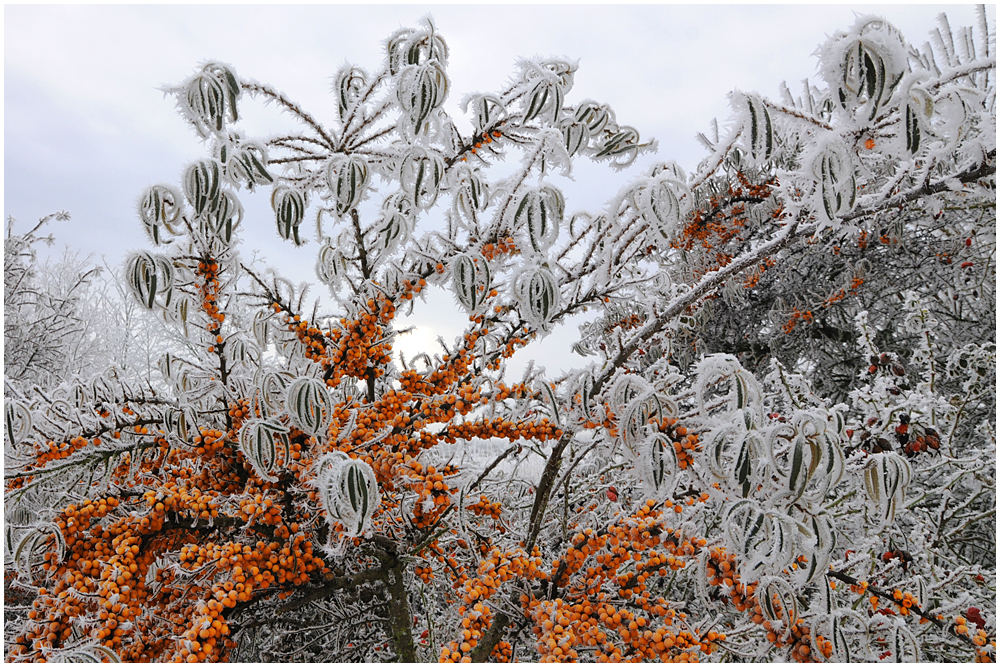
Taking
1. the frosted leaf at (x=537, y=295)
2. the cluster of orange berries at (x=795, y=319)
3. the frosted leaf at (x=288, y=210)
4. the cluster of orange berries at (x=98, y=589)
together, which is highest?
the cluster of orange berries at (x=795, y=319)

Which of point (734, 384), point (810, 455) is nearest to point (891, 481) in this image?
point (810, 455)

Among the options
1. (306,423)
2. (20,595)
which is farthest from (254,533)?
(20,595)

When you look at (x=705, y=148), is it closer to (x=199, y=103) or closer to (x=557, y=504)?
(x=557, y=504)

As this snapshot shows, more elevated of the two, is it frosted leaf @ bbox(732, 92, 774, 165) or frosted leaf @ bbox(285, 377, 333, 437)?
frosted leaf @ bbox(732, 92, 774, 165)

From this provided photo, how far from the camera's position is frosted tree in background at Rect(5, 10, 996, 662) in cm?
95

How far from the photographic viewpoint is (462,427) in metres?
1.35

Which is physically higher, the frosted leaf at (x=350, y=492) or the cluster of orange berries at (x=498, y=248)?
the cluster of orange berries at (x=498, y=248)

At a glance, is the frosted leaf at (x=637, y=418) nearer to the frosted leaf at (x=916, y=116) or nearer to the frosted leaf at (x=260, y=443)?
the frosted leaf at (x=916, y=116)

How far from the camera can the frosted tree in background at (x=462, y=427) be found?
3.13 feet

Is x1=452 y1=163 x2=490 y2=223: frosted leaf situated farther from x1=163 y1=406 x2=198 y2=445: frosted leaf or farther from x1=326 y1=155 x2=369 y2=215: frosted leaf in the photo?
x1=163 y1=406 x2=198 y2=445: frosted leaf

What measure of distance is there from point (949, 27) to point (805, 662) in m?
3.22

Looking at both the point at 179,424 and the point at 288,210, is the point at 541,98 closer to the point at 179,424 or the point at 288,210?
the point at 288,210

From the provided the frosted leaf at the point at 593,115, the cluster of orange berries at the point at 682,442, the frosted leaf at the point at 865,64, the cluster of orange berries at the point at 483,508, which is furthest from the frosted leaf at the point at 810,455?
the frosted leaf at the point at 593,115

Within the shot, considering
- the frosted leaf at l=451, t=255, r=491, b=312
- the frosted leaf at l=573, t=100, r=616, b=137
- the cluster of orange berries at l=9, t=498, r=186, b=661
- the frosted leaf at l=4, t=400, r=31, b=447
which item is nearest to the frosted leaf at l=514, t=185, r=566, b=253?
the frosted leaf at l=451, t=255, r=491, b=312
